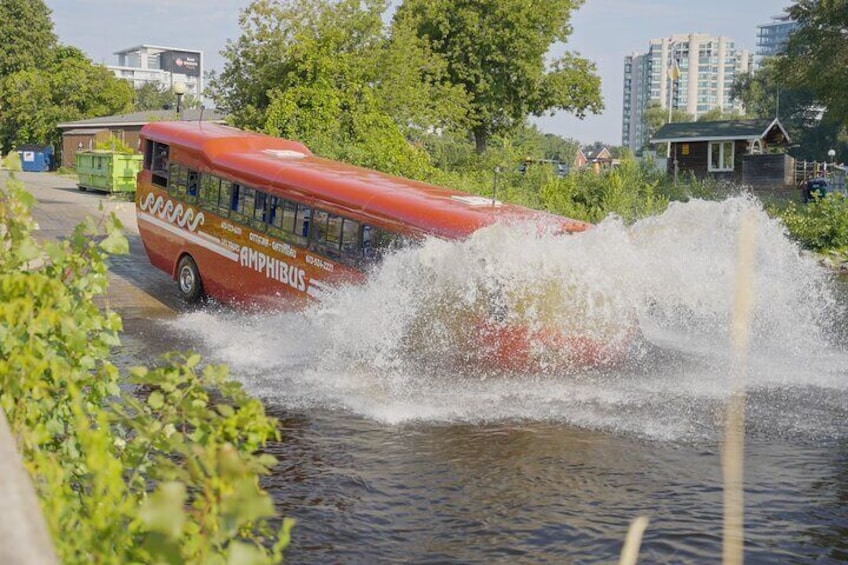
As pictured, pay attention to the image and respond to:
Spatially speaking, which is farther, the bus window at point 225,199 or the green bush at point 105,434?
the bus window at point 225,199

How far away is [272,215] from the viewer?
16.2 m

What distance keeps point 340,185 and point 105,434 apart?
36.0 ft

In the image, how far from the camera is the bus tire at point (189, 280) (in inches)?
721

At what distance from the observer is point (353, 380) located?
1292 cm

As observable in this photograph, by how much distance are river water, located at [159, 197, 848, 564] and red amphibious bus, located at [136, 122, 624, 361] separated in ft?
1.31

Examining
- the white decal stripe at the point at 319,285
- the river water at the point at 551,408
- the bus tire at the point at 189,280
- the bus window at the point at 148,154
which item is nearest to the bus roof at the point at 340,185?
the bus window at the point at 148,154

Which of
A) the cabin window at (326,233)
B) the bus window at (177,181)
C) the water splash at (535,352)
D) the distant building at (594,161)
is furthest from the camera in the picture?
the distant building at (594,161)

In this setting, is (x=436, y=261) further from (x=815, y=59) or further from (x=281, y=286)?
(x=815, y=59)

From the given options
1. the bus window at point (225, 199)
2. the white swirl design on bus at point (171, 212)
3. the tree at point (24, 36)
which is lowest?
the white swirl design on bus at point (171, 212)

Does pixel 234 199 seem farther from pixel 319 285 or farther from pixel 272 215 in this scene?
pixel 319 285

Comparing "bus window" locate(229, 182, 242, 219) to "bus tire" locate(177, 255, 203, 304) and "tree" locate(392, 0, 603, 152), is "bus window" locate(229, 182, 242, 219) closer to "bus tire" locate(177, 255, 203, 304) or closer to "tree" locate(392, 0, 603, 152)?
"bus tire" locate(177, 255, 203, 304)

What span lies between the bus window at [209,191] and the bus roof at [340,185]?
0.18m

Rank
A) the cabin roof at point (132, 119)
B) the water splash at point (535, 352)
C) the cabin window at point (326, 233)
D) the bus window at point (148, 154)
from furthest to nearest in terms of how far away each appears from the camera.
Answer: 1. the cabin roof at point (132, 119)
2. the bus window at point (148, 154)
3. the cabin window at point (326, 233)
4. the water splash at point (535, 352)

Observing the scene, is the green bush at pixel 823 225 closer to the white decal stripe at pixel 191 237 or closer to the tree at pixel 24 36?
the white decal stripe at pixel 191 237
